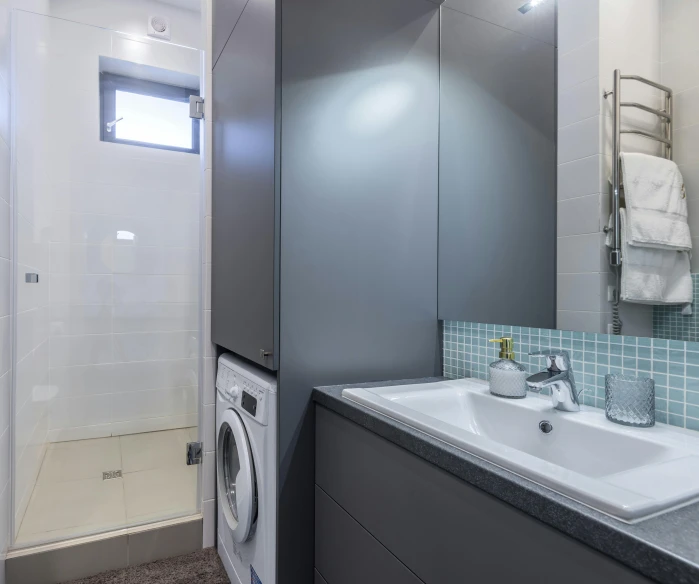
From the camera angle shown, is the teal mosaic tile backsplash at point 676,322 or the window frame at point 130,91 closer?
the teal mosaic tile backsplash at point 676,322

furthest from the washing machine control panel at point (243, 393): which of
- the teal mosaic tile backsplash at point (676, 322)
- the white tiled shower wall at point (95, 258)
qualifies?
Result: the teal mosaic tile backsplash at point (676, 322)

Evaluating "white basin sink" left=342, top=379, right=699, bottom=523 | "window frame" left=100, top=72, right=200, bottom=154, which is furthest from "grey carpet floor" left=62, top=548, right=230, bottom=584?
"window frame" left=100, top=72, right=200, bottom=154

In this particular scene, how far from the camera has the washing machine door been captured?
135 centimetres

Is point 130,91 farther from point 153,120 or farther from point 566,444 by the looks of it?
point 566,444

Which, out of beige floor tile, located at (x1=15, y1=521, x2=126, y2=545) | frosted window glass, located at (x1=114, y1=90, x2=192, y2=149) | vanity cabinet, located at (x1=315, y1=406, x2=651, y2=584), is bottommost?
beige floor tile, located at (x1=15, y1=521, x2=126, y2=545)

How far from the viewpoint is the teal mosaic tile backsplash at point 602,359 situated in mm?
862

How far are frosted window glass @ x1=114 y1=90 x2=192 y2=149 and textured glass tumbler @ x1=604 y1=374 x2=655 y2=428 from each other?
202cm

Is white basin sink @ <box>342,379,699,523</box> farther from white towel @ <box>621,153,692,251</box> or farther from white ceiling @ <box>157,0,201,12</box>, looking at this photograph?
white ceiling @ <box>157,0,201,12</box>

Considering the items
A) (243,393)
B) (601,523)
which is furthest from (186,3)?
(601,523)

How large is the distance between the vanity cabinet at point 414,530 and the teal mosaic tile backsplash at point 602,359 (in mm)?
495

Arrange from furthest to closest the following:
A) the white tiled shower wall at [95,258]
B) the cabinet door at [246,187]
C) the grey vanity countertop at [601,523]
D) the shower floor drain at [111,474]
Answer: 1. the shower floor drain at [111,474]
2. the white tiled shower wall at [95,258]
3. the cabinet door at [246,187]
4. the grey vanity countertop at [601,523]

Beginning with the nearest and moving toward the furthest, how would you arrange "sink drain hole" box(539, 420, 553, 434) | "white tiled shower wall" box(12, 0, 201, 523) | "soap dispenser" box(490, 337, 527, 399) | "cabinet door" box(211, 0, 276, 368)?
"sink drain hole" box(539, 420, 553, 434)
"soap dispenser" box(490, 337, 527, 399)
"cabinet door" box(211, 0, 276, 368)
"white tiled shower wall" box(12, 0, 201, 523)

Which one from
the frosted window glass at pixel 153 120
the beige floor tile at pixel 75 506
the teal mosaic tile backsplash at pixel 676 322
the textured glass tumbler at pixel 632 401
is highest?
the frosted window glass at pixel 153 120

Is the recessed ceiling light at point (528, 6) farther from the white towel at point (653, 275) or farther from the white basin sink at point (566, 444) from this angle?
the white basin sink at point (566, 444)
